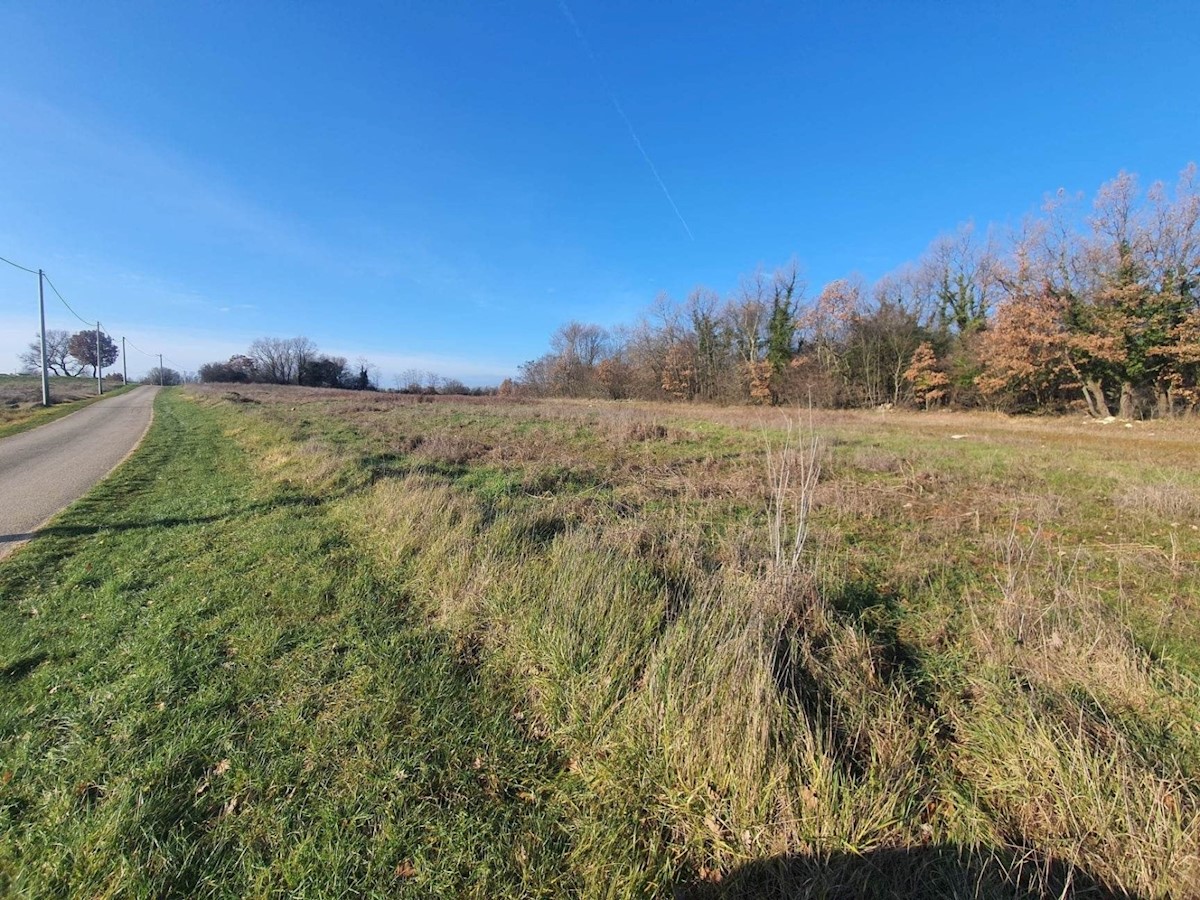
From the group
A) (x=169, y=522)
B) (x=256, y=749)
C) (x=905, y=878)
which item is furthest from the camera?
(x=169, y=522)

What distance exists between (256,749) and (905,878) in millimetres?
3369

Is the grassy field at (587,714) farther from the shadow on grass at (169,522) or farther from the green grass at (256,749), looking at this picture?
the shadow on grass at (169,522)

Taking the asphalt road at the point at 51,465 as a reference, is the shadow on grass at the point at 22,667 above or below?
below

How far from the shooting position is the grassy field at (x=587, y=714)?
6.78 ft

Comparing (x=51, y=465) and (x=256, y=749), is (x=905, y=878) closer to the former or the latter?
(x=256, y=749)

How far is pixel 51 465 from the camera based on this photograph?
442 inches

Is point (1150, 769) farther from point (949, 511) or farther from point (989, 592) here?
point (949, 511)

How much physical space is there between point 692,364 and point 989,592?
50034 millimetres

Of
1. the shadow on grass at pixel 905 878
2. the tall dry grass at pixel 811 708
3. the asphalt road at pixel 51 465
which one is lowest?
the shadow on grass at pixel 905 878

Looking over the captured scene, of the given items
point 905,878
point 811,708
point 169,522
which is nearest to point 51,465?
point 169,522

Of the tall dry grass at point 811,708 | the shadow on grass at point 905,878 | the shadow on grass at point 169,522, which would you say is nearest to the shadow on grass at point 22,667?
the tall dry grass at point 811,708

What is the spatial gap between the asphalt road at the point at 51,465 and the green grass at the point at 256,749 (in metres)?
3.71

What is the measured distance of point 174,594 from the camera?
15.2 feet

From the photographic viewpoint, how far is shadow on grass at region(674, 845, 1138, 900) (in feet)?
6.30
